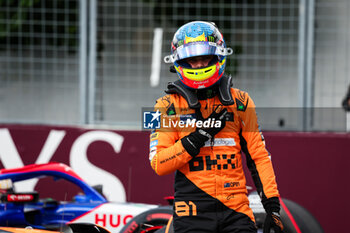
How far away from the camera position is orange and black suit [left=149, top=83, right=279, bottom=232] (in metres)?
2.76

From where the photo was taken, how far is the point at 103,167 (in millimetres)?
6402

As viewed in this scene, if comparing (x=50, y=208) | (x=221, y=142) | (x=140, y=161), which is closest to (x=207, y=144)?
(x=221, y=142)

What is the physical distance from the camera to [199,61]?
9.59ft

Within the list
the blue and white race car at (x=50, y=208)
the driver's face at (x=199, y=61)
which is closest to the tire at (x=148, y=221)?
the blue and white race car at (x=50, y=208)

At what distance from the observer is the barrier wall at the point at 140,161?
19.7 feet

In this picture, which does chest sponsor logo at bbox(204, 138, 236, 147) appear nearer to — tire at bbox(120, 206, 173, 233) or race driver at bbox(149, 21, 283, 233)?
race driver at bbox(149, 21, 283, 233)

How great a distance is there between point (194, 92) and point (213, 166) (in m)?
0.42

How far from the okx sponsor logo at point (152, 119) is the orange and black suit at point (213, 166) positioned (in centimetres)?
3

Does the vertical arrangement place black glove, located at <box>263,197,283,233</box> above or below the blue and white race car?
above

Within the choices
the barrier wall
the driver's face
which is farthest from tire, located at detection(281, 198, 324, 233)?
the barrier wall

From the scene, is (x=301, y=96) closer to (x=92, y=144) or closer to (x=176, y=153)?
(x=92, y=144)

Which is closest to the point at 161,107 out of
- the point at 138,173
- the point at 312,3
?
the point at 138,173

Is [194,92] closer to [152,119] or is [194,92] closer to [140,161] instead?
[152,119]

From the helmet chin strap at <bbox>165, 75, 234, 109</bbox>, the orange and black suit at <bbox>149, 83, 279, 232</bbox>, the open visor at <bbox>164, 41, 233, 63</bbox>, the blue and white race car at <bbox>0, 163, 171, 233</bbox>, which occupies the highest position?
the open visor at <bbox>164, 41, 233, 63</bbox>
